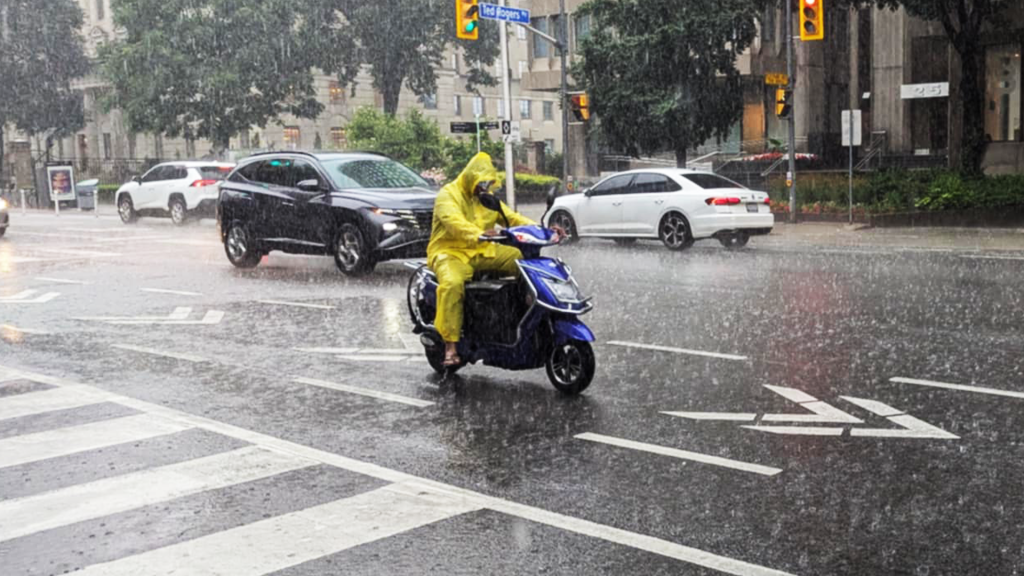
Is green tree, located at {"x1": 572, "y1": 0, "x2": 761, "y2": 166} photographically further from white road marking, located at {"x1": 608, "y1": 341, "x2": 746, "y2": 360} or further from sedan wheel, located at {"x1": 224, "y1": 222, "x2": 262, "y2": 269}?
white road marking, located at {"x1": 608, "y1": 341, "x2": 746, "y2": 360}

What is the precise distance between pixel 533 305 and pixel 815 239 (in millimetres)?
15861

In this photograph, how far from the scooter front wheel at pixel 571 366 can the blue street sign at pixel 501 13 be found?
1861cm

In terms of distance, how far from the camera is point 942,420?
7.34 metres

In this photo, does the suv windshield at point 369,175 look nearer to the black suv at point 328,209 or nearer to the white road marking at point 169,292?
the black suv at point 328,209

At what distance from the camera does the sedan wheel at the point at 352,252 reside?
16.7 meters

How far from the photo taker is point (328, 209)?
17.2 metres

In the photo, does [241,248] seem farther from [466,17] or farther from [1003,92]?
[1003,92]

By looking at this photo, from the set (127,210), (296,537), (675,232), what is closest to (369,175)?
(675,232)

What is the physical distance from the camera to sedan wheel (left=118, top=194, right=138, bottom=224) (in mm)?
34750

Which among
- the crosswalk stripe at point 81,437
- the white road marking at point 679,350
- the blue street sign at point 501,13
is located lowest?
the crosswalk stripe at point 81,437

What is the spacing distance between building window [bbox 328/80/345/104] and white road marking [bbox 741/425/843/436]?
6671 centimetres

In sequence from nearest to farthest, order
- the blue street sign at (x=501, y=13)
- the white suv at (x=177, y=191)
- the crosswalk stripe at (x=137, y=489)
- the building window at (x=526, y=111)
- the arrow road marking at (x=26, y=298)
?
1. the crosswalk stripe at (x=137, y=489)
2. the arrow road marking at (x=26, y=298)
3. the blue street sign at (x=501, y=13)
4. the white suv at (x=177, y=191)
5. the building window at (x=526, y=111)

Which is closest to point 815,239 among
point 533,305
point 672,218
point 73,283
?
point 672,218

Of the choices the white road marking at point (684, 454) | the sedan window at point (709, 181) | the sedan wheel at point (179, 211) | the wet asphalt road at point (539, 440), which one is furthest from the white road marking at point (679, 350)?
the sedan wheel at point (179, 211)
